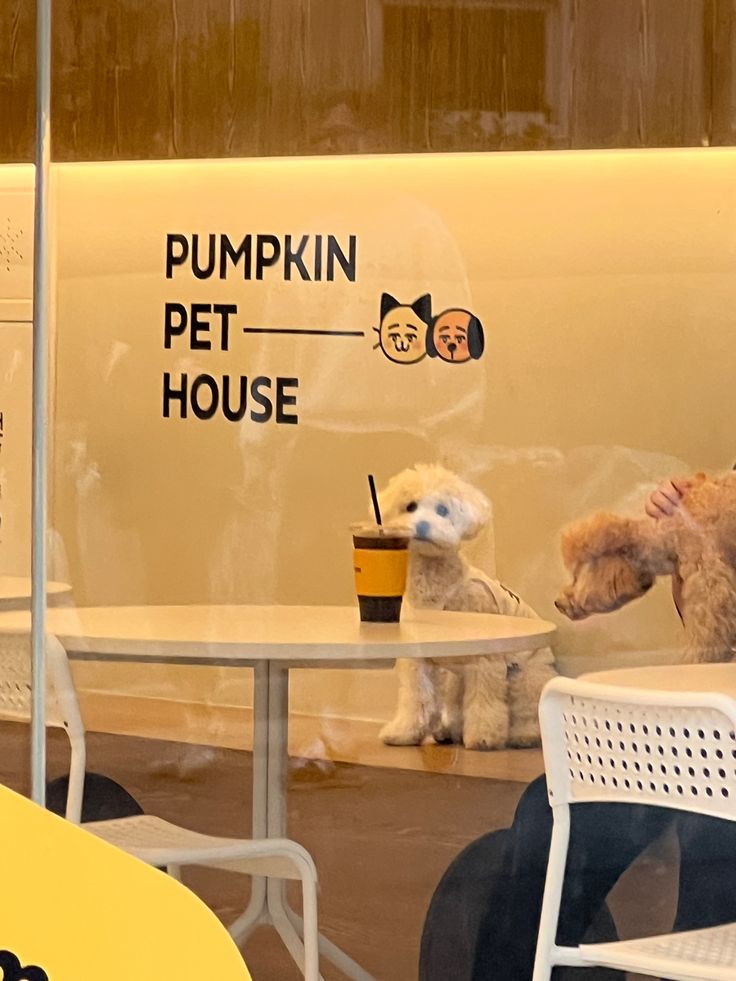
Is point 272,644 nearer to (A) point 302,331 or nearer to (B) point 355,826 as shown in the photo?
(B) point 355,826

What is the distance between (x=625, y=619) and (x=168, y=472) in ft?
2.56

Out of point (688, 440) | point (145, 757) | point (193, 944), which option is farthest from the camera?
point (145, 757)

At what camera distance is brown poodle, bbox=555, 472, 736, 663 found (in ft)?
7.97

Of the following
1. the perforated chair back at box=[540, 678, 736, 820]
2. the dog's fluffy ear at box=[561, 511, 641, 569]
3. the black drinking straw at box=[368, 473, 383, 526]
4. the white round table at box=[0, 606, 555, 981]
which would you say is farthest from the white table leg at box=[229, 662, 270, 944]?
the perforated chair back at box=[540, 678, 736, 820]

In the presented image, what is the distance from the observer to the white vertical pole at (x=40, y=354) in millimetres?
2514

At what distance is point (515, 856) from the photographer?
2.52 meters

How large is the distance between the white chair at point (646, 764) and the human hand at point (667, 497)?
1.85 feet

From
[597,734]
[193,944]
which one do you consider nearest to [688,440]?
[597,734]

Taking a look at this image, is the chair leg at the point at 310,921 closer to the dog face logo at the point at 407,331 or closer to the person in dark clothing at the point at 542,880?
the person in dark clothing at the point at 542,880

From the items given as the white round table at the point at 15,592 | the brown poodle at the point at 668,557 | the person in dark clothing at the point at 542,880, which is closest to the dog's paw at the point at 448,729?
the person in dark clothing at the point at 542,880

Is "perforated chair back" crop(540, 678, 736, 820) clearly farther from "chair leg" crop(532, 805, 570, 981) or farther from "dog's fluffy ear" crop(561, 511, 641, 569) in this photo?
"dog's fluffy ear" crop(561, 511, 641, 569)

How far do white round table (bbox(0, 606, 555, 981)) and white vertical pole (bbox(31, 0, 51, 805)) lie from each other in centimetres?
5

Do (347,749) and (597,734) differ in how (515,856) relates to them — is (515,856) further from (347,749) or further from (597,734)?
(597,734)

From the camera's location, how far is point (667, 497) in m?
2.45
